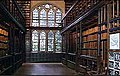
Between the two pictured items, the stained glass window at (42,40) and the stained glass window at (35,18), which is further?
the stained glass window at (35,18)

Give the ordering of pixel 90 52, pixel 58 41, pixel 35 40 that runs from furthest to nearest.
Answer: pixel 58 41 → pixel 35 40 → pixel 90 52

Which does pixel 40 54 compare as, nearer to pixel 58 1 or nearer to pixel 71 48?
pixel 58 1

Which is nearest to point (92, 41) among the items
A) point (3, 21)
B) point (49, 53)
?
point (3, 21)

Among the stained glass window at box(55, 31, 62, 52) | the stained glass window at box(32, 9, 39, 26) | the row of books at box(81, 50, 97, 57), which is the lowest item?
the row of books at box(81, 50, 97, 57)

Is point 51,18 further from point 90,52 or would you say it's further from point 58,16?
point 90,52

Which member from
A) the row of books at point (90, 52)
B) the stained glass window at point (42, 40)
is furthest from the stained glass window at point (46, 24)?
the row of books at point (90, 52)

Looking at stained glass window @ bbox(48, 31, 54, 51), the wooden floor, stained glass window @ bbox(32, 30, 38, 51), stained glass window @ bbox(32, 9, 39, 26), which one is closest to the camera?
the wooden floor

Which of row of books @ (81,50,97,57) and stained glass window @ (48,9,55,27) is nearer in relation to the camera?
row of books @ (81,50,97,57)

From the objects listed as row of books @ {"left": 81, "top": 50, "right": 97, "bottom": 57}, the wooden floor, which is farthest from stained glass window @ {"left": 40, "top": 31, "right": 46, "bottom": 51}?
row of books @ {"left": 81, "top": 50, "right": 97, "bottom": 57}

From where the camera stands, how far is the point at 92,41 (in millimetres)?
8680

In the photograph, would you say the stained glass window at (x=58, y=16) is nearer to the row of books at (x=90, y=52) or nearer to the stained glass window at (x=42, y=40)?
the stained glass window at (x=42, y=40)

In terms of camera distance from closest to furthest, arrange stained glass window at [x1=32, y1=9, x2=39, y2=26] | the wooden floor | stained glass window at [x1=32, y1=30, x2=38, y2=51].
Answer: the wooden floor
stained glass window at [x1=32, y1=30, x2=38, y2=51]
stained glass window at [x1=32, y1=9, x2=39, y2=26]

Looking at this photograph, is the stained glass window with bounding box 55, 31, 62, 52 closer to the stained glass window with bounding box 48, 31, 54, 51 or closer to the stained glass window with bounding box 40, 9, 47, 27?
the stained glass window with bounding box 48, 31, 54, 51

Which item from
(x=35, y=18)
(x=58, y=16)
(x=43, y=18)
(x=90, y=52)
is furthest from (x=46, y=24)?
(x=90, y=52)
